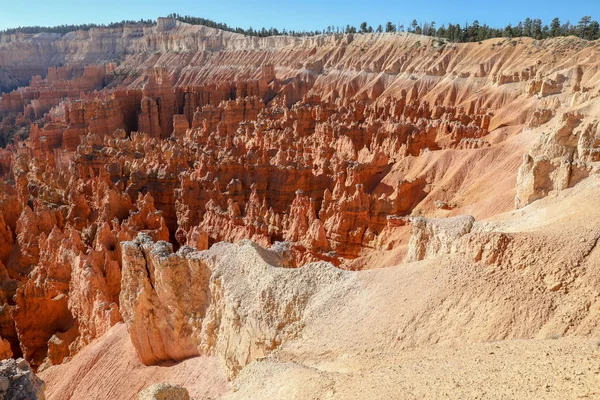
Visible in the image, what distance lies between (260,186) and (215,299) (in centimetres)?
1865

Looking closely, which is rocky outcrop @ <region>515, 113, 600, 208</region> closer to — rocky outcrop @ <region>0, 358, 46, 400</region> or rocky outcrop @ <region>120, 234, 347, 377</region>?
rocky outcrop @ <region>120, 234, 347, 377</region>

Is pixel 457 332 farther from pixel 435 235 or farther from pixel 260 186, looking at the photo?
pixel 260 186

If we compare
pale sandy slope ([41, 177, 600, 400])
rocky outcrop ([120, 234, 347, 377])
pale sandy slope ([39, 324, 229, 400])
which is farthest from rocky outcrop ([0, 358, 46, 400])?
rocky outcrop ([120, 234, 347, 377])

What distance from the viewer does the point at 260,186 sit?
30531 millimetres

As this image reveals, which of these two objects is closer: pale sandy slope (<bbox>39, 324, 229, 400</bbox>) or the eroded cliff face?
pale sandy slope (<bbox>39, 324, 229, 400</bbox>)

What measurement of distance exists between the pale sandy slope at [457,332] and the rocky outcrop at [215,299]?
55 centimetres

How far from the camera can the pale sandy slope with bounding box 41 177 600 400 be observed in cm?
648

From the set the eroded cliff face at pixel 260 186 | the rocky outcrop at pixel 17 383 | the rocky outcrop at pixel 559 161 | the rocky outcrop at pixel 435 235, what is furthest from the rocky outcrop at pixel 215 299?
the rocky outcrop at pixel 559 161

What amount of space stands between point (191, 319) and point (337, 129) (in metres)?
31.6

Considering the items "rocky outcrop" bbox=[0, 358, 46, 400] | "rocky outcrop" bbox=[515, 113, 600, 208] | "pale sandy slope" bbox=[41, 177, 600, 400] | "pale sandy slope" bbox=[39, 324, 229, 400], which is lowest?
"pale sandy slope" bbox=[39, 324, 229, 400]

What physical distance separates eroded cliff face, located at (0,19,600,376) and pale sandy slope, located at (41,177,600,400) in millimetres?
686

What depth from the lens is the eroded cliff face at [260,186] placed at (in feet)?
42.2

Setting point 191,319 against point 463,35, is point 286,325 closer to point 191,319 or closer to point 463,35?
point 191,319

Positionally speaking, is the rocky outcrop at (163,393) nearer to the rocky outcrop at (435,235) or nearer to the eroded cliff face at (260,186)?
the eroded cliff face at (260,186)
